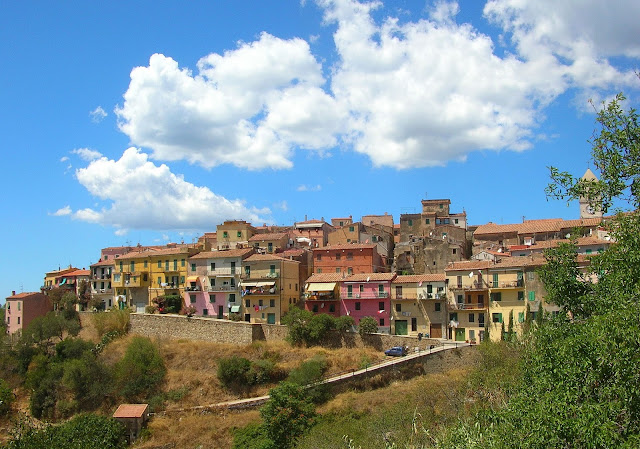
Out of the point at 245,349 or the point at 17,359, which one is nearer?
the point at 245,349

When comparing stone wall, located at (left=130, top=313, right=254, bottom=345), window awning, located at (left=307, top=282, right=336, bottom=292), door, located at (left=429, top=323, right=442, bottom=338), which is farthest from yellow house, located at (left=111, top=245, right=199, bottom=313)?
door, located at (left=429, top=323, right=442, bottom=338)

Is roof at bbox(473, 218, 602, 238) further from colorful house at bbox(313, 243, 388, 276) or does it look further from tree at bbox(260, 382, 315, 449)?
tree at bbox(260, 382, 315, 449)

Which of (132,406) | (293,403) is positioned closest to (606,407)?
(293,403)

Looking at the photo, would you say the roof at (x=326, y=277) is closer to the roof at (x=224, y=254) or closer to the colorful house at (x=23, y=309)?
the roof at (x=224, y=254)

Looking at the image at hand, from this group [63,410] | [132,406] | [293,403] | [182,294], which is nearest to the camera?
[293,403]

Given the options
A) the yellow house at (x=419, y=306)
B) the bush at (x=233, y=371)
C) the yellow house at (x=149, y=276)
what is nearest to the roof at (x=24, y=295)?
the yellow house at (x=149, y=276)

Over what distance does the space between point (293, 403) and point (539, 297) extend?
21595 mm

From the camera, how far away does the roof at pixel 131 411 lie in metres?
44.9

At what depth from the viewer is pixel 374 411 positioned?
40344 millimetres

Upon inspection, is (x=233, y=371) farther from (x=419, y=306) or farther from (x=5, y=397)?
(x=5, y=397)

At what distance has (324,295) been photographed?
56.2 metres

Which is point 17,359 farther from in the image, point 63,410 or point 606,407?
point 606,407

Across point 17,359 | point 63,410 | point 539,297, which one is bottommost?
point 63,410

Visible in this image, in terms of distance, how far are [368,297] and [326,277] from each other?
543cm
